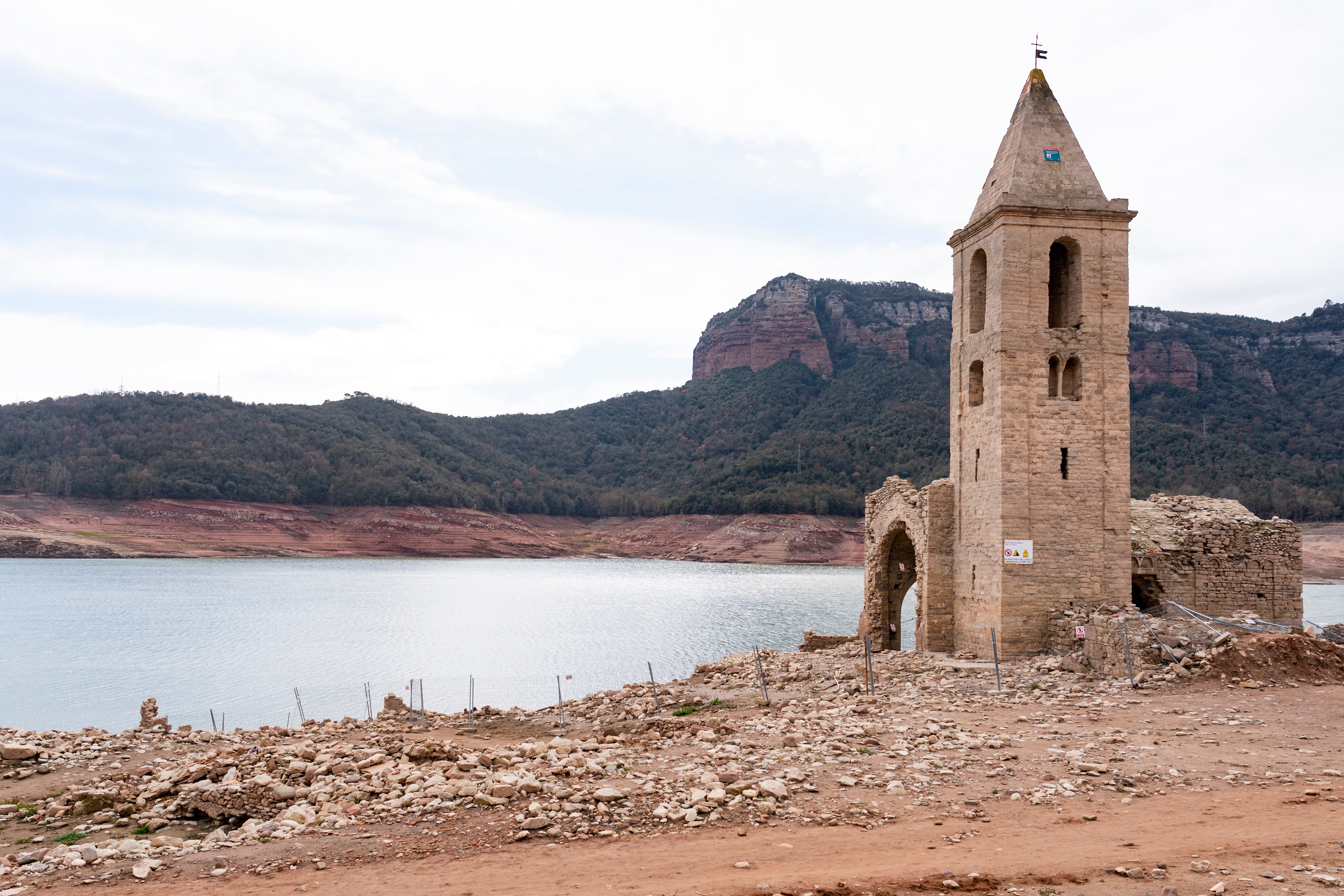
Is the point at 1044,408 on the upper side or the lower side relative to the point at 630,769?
upper

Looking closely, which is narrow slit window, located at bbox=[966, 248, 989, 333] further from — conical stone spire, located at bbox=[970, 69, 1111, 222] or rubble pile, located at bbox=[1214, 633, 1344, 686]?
rubble pile, located at bbox=[1214, 633, 1344, 686]

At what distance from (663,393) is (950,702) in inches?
4812

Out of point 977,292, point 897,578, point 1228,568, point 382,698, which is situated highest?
point 977,292

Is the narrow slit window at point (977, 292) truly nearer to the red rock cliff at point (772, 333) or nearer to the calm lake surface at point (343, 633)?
the calm lake surface at point (343, 633)

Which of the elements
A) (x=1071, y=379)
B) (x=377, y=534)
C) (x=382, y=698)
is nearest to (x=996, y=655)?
(x=1071, y=379)

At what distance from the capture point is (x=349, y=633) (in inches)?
1535

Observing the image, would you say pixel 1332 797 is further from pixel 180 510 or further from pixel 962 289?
pixel 180 510

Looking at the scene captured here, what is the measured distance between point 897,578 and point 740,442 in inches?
3482

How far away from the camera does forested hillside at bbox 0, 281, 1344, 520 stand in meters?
74.4

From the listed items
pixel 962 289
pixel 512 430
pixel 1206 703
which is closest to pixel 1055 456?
pixel 962 289

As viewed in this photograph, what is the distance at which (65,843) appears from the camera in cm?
834

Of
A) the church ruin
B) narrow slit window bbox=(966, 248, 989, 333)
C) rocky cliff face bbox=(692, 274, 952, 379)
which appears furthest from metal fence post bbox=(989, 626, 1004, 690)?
rocky cliff face bbox=(692, 274, 952, 379)

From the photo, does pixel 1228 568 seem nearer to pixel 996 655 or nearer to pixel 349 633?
pixel 996 655

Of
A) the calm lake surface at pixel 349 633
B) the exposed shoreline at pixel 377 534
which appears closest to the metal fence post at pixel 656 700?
the calm lake surface at pixel 349 633
